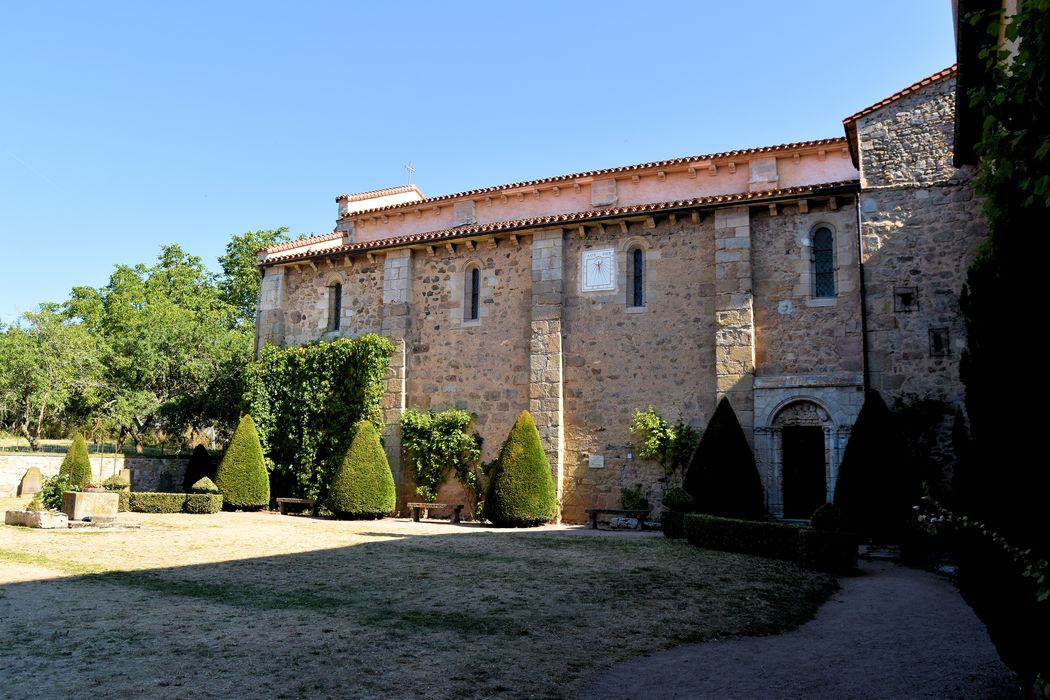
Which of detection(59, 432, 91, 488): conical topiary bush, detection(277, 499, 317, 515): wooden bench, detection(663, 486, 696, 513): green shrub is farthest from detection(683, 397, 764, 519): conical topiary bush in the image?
detection(59, 432, 91, 488): conical topiary bush

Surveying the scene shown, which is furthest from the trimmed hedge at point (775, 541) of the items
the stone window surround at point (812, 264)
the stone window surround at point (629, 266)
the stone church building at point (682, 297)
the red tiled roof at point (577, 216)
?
the red tiled roof at point (577, 216)

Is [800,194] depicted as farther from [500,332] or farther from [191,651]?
[191,651]

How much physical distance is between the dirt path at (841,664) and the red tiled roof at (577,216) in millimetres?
10440

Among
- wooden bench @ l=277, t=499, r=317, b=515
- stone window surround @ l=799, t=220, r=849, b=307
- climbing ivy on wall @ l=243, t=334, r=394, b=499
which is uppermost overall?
stone window surround @ l=799, t=220, r=849, b=307

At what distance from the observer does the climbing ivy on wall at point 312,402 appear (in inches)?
830

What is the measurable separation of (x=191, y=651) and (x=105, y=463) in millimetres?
19425

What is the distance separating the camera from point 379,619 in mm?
7418

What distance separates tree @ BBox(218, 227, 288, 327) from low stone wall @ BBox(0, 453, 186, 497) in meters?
20.2

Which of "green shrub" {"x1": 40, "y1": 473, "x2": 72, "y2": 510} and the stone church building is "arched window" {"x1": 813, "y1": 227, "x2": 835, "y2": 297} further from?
"green shrub" {"x1": 40, "y1": 473, "x2": 72, "y2": 510}

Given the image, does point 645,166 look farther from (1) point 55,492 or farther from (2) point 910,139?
(1) point 55,492

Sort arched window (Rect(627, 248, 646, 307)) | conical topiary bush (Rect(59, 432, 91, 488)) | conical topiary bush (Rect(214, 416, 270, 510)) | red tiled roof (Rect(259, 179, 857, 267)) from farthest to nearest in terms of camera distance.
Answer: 1. conical topiary bush (Rect(214, 416, 270, 510))
2. conical topiary bush (Rect(59, 432, 91, 488))
3. arched window (Rect(627, 248, 646, 307))
4. red tiled roof (Rect(259, 179, 857, 267))

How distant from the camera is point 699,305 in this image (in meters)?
18.1

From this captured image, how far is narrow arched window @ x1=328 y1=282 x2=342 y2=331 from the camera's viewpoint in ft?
75.4

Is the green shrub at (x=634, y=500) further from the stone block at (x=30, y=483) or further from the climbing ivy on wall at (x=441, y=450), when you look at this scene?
the stone block at (x=30, y=483)
